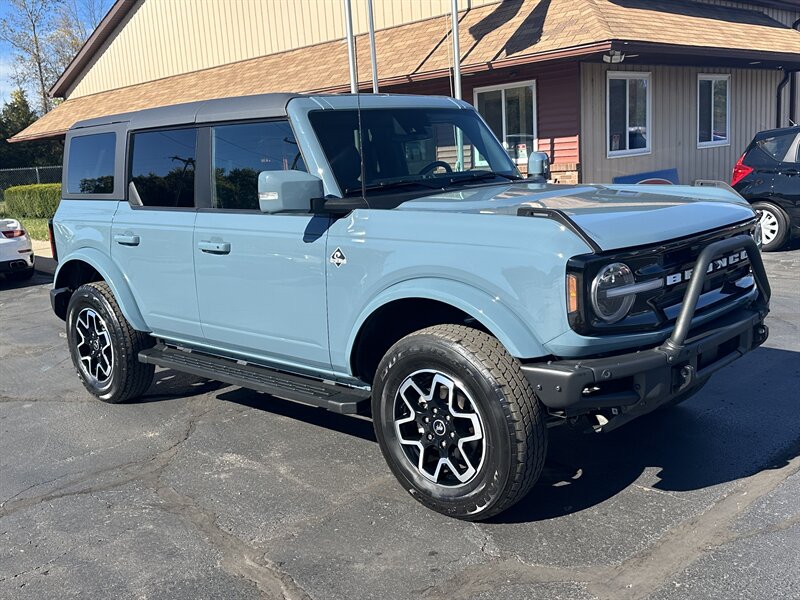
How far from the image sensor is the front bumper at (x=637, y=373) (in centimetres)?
337

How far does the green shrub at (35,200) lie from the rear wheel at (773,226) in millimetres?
19349

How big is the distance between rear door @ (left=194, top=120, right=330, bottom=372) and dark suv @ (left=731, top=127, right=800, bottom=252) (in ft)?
27.9

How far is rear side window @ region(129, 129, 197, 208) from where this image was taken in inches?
205

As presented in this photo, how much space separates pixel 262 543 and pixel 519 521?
1.20 meters

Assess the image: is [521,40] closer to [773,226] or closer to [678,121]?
[678,121]

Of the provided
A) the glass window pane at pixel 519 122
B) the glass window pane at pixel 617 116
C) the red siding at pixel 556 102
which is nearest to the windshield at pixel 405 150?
the red siding at pixel 556 102

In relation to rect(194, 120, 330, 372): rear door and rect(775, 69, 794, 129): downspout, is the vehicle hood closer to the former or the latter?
rect(194, 120, 330, 372): rear door

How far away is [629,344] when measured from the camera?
11.5 feet

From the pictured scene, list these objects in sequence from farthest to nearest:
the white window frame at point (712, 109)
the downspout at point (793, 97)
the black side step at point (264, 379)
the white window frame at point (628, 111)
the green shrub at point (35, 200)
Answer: the green shrub at point (35, 200)
the downspout at point (793, 97)
the white window frame at point (712, 109)
the white window frame at point (628, 111)
the black side step at point (264, 379)

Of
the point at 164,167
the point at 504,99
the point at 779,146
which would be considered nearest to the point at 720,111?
the point at 504,99

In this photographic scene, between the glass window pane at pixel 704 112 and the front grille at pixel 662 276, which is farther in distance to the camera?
the glass window pane at pixel 704 112

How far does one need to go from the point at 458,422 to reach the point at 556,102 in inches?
446

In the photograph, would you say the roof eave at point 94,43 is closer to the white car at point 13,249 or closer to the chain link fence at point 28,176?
the chain link fence at point 28,176

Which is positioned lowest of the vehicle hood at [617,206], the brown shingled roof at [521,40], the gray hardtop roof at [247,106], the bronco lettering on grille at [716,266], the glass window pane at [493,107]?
the bronco lettering on grille at [716,266]
